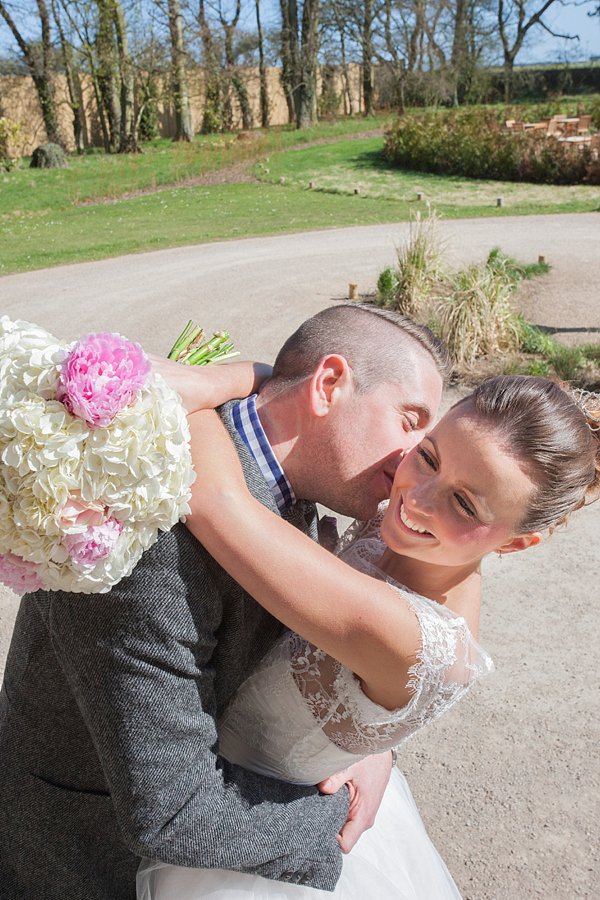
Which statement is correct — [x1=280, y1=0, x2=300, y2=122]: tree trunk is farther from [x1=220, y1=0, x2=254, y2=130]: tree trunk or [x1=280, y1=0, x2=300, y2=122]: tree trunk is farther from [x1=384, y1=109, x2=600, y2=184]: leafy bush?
[x1=384, y1=109, x2=600, y2=184]: leafy bush

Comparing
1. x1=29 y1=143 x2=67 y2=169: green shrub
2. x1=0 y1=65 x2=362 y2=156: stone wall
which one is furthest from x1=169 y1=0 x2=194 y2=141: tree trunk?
x1=29 y1=143 x2=67 y2=169: green shrub

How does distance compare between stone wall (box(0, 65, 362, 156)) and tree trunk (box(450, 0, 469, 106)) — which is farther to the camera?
tree trunk (box(450, 0, 469, 106))

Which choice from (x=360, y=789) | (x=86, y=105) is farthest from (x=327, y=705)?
(x=86, y=105)

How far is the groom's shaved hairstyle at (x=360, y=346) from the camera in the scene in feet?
6.68

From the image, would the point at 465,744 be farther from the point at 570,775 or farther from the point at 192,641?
the point at 192,641

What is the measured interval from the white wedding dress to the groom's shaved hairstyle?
0.53 metres

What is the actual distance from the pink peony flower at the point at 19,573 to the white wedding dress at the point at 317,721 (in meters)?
0.65

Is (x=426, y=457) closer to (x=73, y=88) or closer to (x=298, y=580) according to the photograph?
(x=298, y=580)

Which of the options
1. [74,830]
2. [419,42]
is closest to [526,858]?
→ [74,830]

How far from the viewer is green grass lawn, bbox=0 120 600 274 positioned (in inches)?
602

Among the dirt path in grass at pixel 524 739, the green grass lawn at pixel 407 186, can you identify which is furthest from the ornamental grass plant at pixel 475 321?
the green grass lawn at pixel 407 186

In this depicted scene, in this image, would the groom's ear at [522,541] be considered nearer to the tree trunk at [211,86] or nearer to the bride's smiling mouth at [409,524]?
the bride's smiling mouth at [409,524]

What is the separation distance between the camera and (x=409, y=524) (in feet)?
6.19

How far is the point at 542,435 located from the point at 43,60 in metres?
33.9
